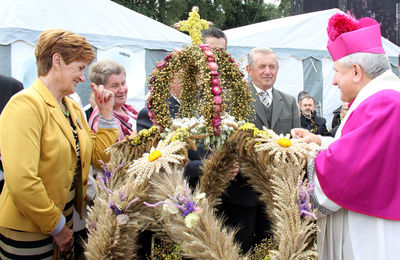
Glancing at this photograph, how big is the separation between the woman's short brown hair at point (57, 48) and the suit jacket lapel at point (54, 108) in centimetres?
9

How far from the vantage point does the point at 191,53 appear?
84.4 inches

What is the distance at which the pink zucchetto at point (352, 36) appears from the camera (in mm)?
2100

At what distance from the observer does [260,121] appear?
3.07 meters

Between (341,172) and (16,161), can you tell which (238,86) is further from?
(16,161)

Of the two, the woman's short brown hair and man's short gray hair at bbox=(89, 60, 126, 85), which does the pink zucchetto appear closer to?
the woman's short brown hair

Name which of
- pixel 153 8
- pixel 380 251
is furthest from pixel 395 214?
pixel 153 8

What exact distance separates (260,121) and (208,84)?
44.5 inches

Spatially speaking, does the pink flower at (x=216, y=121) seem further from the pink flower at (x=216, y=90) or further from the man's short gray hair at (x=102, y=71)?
the man's short gray hair at (x=102, y=71)

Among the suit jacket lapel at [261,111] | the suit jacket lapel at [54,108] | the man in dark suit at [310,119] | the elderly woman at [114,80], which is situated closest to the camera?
the suit jacket lapel at [54,108]

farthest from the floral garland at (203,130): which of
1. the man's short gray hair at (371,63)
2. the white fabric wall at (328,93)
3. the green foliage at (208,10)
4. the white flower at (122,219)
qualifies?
the green foliage at (208,10)

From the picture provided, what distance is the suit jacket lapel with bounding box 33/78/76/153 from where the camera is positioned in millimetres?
1922

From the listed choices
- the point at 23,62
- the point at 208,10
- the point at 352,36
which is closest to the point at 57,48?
the point at 352,36

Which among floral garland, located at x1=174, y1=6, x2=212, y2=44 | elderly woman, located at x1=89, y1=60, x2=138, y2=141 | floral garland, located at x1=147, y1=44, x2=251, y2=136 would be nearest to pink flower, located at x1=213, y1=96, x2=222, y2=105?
floral garland, located at x1=147, y1=44, x2=251, y2=136

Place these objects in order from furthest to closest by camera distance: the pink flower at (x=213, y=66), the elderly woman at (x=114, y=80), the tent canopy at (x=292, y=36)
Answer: the tent canopy at (x=292, y=36) → the elderly woman at (x=114, y=80) → the pink flower at (x=213, y=66)
